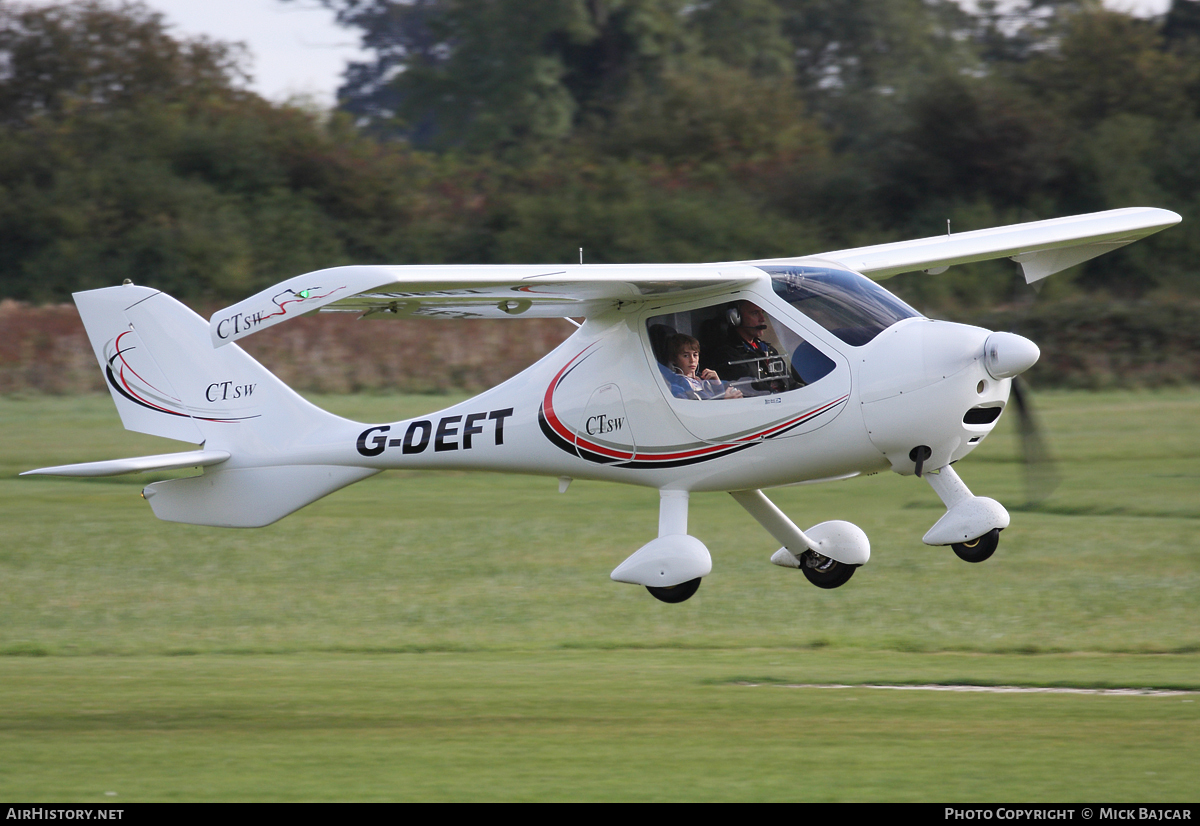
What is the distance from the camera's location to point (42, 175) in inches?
1697

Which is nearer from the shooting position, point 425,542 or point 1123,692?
point 1123,692

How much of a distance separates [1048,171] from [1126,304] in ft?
24.5

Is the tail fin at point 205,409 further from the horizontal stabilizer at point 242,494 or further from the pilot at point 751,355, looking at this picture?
the pilot at point 751,355

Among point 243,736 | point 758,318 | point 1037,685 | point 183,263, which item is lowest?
point 183,263

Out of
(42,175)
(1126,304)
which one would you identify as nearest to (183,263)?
(42,175)

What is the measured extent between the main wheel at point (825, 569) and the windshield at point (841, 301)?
252cm

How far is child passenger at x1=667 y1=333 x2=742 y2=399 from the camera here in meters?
10.4

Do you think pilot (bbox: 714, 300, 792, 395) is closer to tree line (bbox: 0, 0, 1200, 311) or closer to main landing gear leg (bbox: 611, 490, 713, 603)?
main landing gear leg (bbox: 611, 490, 713, 603)

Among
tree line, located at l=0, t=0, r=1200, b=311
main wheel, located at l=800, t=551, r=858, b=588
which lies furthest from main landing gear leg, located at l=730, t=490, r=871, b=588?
tree line, located at l=0, t=0, r=1200, b=311

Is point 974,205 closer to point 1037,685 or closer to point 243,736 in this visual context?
point 1037,685

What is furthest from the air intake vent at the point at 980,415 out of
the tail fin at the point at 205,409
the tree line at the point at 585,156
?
the tree line at the point at 585,156

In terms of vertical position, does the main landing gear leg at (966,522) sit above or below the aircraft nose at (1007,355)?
below

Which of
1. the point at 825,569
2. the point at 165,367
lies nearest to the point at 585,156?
the point at 165,367

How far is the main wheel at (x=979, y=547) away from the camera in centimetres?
984
